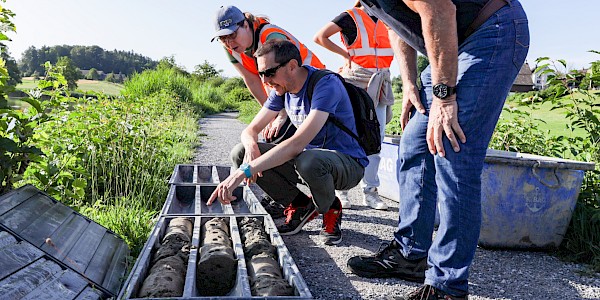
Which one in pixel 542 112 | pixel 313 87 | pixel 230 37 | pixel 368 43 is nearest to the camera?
pixel 313 87

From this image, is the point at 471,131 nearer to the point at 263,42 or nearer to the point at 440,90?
the point at 440,90

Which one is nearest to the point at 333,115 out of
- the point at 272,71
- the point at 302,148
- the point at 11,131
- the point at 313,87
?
the point at 313,87

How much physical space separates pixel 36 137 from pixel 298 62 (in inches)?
71.9

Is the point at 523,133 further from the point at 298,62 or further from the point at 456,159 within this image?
the point at 456,159

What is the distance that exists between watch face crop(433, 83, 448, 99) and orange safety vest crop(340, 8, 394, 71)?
2.55 meters

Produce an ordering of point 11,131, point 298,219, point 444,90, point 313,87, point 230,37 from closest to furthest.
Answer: point 444,90, point 11,131, point 313,87, point 298,219, point 230,37

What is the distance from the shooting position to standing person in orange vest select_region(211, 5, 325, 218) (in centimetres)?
405

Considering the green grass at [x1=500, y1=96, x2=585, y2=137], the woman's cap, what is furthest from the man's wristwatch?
the green grass at [x1=500, y1=96, x2=585, y2=137]

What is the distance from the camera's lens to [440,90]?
2.32 metres

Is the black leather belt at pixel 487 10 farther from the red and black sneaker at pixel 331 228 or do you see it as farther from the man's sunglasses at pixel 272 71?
the red and black sneaker at pixel 331 228

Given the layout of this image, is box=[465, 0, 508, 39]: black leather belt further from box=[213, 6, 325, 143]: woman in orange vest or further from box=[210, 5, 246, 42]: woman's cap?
box=[210, 5, 246, 42]: woman's cap

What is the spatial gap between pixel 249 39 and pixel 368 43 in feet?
3.85

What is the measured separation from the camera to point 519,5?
2379 mm

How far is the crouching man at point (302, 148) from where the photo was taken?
3.34m
